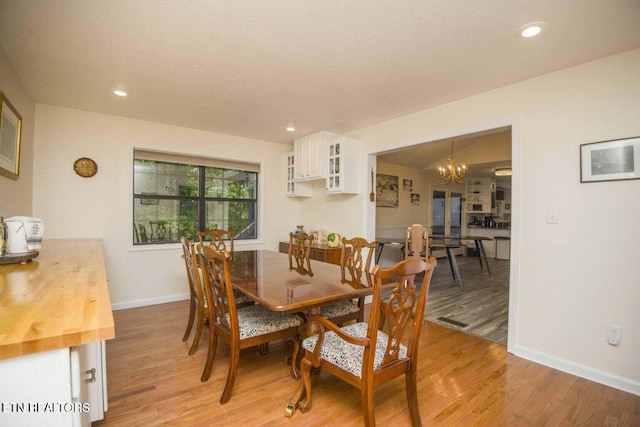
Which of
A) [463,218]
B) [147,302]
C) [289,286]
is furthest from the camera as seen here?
[463,218]

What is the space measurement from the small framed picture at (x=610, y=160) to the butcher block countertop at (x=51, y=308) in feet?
9.67

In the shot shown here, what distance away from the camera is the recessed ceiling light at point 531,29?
1780 mm

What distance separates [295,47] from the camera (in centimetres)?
208

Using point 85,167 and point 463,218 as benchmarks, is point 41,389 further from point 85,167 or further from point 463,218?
point 463,218

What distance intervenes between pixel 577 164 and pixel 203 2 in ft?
9.00

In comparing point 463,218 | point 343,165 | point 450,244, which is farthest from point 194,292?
point 463,218

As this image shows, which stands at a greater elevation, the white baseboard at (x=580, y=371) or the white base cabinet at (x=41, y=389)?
the white base cabinet at (x=41, y=389)

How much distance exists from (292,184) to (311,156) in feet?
2.43

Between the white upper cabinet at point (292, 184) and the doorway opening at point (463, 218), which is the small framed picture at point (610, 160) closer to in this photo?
the doorway opening at point (463, 218)

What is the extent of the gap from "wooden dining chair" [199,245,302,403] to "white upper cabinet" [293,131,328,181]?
7.95 feet

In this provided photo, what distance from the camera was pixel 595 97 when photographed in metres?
2.19

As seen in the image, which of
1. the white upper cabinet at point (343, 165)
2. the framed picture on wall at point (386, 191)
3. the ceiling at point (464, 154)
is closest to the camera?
the white upper cabinet at point (343, 165)

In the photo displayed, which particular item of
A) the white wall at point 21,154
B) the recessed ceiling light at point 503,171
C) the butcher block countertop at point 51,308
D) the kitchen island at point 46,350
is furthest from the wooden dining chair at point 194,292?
the recessed ceiling light at point 503,171

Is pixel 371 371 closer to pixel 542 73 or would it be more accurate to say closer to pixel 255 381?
pixel 255 381
